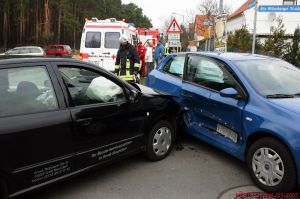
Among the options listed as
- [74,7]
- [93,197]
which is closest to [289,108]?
[93,197]

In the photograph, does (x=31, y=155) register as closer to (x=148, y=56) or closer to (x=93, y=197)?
(x=93, y=197)

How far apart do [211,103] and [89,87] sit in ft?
5.95

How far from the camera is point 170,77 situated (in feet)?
21.5

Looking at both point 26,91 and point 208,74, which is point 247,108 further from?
point 26,91

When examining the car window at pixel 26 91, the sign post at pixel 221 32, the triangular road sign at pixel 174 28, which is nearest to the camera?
the car window at pixel 26 91

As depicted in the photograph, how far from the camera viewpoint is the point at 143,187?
444cm

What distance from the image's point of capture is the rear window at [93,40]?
14945mm

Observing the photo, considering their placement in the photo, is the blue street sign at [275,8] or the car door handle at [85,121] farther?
the blue street sign at [275,8]

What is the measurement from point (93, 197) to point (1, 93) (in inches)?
61.7

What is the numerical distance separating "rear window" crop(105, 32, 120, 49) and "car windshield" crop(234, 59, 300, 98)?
9.87m

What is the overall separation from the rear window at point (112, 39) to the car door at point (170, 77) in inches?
313

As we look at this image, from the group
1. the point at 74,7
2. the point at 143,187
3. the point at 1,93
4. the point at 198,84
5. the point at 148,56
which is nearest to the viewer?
the point at 1,93

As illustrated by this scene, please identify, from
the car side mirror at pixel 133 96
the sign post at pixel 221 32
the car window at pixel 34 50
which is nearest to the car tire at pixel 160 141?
the car side mirror at pixel 133 96

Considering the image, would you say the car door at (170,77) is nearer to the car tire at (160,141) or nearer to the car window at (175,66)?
the car window at (175,66)
